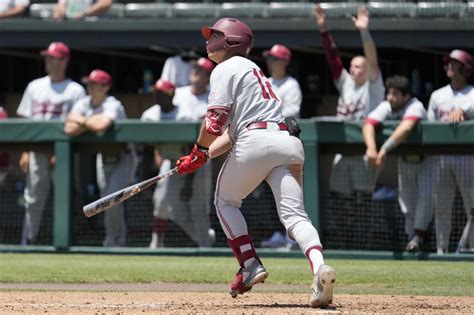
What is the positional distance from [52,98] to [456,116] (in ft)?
13.8

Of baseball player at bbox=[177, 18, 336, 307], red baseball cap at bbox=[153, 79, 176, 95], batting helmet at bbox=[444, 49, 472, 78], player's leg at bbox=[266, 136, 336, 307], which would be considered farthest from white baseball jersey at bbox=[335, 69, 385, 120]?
player's leg at bbox=[266, 136, 336, 307]

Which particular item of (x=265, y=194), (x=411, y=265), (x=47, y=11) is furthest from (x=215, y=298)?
(x=47, y=11)

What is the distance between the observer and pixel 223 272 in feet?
29.8

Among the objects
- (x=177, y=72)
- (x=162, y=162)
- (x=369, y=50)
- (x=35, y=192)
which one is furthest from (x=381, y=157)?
(x=35, y=192)

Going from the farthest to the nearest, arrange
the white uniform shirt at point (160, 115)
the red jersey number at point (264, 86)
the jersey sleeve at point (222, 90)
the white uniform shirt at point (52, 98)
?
the white uniform shirt at point (52, 98), the white uniform shirt at point (160, 115), the red jersey number at point (264, 86), the jersey sleeve at point (222, 90)

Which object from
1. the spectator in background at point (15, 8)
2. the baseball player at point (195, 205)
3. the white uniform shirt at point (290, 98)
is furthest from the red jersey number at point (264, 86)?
the spectator in background at point (15, 8)

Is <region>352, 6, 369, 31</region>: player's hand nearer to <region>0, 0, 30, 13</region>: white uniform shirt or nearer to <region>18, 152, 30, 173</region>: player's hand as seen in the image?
<region>18, 152, 30, 173</region>: player's hand

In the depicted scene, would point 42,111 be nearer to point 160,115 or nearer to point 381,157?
point 160,115

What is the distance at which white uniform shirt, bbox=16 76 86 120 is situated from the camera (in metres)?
11.6

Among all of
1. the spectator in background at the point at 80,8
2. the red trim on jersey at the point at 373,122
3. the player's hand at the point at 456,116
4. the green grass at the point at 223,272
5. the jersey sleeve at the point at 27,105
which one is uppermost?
the spectator in background at the point at 80,8

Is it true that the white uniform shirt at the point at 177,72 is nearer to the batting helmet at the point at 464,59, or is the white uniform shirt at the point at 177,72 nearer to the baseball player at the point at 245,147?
the batting helmet at the point at 464,59

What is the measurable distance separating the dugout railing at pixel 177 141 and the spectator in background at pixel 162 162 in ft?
0.43

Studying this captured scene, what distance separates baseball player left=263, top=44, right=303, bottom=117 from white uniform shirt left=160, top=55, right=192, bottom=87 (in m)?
1.44

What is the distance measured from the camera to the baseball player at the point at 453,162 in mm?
10109
